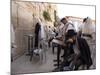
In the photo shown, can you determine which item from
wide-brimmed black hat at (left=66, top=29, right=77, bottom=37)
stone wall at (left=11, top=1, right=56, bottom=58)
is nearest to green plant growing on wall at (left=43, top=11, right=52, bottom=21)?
stone wall at (left=11, top=1, right=56, bottom=58)

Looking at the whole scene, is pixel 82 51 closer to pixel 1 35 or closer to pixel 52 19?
pixel 52 19

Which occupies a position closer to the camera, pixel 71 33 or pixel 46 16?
pixel 46 16

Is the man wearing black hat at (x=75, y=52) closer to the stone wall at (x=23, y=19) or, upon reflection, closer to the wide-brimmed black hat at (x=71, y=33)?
the wide-brimmed black hat at (x=71, y=33)

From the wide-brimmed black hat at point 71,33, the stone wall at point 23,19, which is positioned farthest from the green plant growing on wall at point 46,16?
the wide-brimmed black hat at point 71,33

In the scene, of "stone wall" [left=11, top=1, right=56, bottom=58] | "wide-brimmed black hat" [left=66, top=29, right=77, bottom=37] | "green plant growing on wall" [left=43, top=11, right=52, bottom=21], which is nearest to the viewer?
"stone wall" [left=11, top=1, right=56, bottom=58]

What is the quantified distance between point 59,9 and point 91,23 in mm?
486

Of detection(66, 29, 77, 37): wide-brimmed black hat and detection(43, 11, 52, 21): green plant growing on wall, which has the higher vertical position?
detection(43, 11, 52, 21): green plant growing on wall

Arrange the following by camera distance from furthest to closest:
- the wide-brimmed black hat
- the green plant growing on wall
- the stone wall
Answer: the wide-brimmed black hat, the green plant growing on wall, the stone wall

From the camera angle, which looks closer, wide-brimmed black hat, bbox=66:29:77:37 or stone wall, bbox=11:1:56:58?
stone wall, bbox=11:1:56:58

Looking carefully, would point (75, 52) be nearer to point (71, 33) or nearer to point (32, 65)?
point (71, 33)

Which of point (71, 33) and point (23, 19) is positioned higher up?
point (23, 19)

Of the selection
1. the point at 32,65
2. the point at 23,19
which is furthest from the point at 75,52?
the point at 23,19

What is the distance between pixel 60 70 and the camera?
241 centimetres

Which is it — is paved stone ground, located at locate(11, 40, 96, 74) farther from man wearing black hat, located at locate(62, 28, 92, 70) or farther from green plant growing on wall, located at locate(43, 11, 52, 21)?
green plant growing on wall, located at locate(43, 11, 52, 21)
